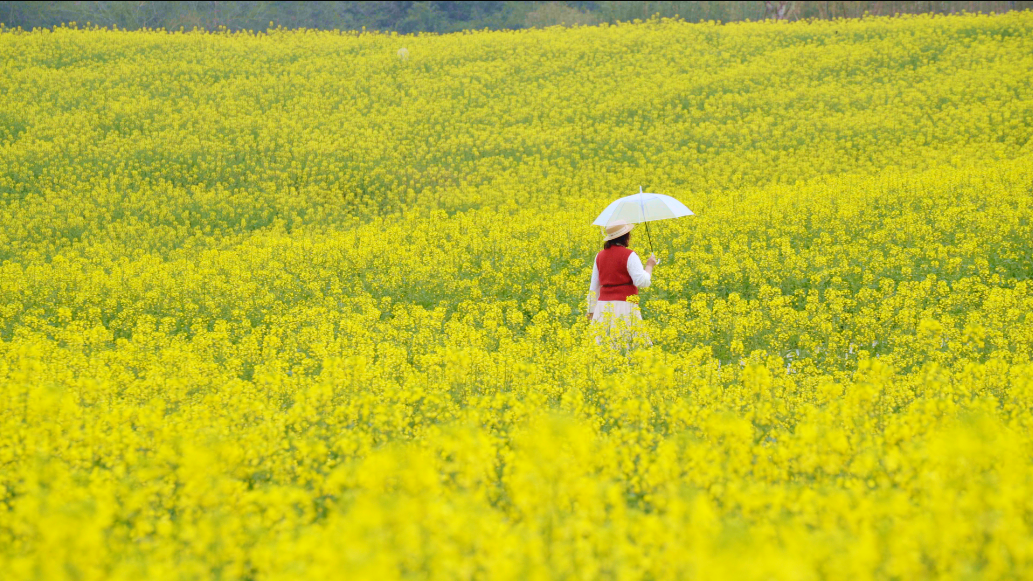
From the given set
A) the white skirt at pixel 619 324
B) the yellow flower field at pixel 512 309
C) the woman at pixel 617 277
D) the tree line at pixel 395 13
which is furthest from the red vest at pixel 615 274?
the tree line at pixel 395 13

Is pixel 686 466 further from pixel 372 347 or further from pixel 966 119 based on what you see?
pixel 966 119

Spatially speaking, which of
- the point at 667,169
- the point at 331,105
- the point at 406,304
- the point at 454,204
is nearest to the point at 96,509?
the point at 406,304

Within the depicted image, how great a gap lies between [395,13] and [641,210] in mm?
58175

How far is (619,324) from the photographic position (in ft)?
27.0

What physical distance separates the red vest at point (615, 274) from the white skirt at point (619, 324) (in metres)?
0.10

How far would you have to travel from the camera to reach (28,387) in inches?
232

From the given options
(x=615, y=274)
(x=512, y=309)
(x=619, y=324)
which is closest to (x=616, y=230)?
(x=615, y=274)

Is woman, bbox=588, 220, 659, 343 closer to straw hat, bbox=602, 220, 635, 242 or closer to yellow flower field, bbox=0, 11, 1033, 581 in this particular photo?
straw hat, bbox=602, 220, 635, 242

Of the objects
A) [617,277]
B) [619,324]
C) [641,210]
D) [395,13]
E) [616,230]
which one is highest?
[395,13]

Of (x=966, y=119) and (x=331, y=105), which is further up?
(x=331, y=105)

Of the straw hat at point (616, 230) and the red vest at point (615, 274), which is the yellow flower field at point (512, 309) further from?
the straw hat at point (616, 230)

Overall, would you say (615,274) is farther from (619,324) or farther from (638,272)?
(619,324)

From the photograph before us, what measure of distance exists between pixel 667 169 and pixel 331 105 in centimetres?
1223

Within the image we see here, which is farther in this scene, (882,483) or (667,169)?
(667,169)
